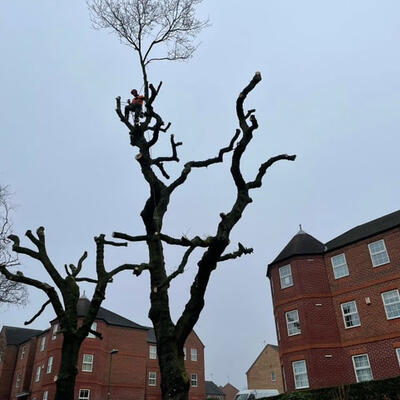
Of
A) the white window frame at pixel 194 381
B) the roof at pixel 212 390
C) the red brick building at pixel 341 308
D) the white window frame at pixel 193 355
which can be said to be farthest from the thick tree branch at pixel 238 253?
the roof at pixel 212 390

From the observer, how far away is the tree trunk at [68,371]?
27.1 ft

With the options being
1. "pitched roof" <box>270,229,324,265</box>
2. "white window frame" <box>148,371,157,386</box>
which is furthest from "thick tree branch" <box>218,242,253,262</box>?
"white window frame" <box>148,371,157,386</box>

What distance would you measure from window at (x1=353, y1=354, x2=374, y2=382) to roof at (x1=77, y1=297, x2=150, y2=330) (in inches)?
981

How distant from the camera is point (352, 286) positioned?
26.2 m

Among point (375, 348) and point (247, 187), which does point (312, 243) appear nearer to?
point (375, 348)

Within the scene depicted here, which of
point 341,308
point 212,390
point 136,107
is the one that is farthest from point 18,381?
point 136,107

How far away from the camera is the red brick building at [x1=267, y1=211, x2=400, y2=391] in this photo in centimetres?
2375

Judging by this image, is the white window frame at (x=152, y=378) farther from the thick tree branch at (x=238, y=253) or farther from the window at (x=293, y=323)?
the thick tree branch at (x=238, y=253)

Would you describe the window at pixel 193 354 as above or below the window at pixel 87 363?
above

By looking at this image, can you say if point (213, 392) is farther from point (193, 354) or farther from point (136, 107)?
point (136, 107)

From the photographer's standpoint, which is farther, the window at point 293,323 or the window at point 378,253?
the window at point 293,323

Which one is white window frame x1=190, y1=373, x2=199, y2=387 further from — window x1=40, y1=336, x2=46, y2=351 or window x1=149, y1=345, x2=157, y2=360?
window x1=40, y1=336, x2=46, y2=351

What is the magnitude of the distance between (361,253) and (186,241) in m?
22.6

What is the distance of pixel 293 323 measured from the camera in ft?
87.6
